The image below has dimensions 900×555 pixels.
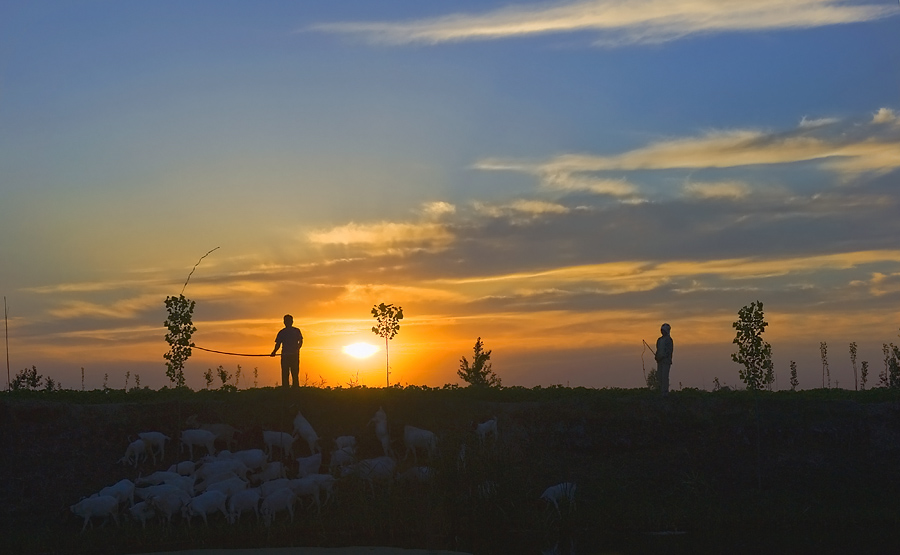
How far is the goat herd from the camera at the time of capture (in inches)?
878

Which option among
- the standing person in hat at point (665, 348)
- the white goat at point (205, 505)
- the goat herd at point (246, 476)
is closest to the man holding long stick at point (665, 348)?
the standing person in hat at point (665, 348)

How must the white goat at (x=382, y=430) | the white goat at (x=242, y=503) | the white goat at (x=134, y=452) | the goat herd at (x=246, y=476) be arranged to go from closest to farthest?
the goat herd at (x=246, y=476), the white goat at (x=242, y=503), the white goat at (x=134, y=452), the white goat at (x=382, y=430)

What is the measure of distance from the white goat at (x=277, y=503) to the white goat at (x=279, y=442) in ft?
11.5

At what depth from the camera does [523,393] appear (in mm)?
31906

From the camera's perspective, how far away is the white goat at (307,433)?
2661 cm

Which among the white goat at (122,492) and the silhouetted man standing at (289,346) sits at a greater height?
the silhouetted man standing at (289,346)

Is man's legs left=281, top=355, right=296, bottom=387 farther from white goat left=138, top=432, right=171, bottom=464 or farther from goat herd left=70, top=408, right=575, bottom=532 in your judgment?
white goat left=138, top=432, right=171, bottom=464

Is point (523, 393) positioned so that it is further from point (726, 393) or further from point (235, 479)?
point (235, 479)

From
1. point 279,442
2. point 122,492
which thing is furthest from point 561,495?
point 122,492

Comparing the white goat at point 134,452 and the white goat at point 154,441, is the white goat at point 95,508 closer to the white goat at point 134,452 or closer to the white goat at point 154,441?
the white goat at point 134,452

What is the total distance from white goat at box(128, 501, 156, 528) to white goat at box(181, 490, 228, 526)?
0.70 meters

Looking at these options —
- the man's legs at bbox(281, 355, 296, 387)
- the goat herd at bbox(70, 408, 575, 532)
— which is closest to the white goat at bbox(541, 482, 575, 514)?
the goat herd at bbox(70, 408, 575, 532)

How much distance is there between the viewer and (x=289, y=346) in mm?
29281

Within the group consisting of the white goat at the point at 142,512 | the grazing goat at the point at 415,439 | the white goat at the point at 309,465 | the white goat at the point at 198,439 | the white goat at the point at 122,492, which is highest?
the white goat at the point at 198,439
